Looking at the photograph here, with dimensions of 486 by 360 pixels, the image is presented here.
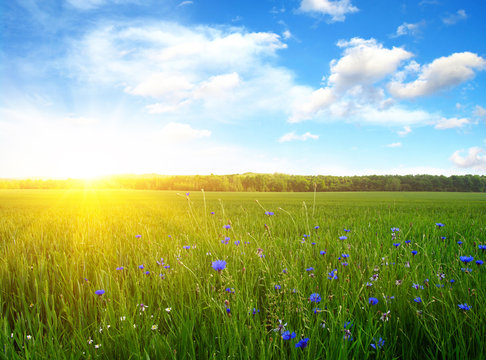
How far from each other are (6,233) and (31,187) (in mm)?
52989

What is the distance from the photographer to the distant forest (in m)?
44.8

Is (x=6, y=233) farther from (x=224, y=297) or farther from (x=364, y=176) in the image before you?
(x=364, y=176)

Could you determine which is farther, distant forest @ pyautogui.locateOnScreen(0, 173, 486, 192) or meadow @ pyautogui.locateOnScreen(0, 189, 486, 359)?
distant forest @ pyautogui.locateOnScreen(0, 173, 486, 192)

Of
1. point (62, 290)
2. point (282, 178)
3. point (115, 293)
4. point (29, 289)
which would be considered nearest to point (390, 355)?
point (115, 293)

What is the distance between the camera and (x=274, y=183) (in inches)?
1764

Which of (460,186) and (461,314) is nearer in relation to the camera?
(461,314)

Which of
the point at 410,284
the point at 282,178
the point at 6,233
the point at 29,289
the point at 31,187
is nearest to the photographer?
the point at 410,284

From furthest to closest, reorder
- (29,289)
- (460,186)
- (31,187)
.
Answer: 1. (460,186)
2. (31,187)
3. (29,289)

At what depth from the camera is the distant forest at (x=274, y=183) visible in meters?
44.8

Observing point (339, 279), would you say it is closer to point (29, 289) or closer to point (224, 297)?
point (224, 297)

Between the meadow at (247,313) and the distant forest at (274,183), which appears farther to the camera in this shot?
the distant forest at (274,183)

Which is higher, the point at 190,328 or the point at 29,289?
the point at 190,328

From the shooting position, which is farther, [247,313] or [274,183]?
[274,183]

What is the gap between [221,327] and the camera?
1.72 m
